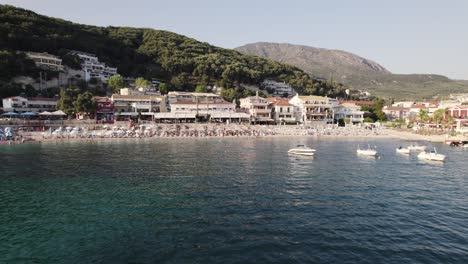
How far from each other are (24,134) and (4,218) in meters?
45.2

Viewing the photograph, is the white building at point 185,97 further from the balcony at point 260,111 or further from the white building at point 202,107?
the balcony at point 260,111

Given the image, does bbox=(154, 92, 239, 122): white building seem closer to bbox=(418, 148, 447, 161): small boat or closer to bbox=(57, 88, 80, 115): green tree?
bbox=(57, 88, 80, 115): green tree

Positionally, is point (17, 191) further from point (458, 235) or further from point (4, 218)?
point (458, 235)

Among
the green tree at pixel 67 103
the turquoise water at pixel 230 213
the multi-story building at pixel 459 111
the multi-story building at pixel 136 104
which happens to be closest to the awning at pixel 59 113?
the green tree at pixel 67 103

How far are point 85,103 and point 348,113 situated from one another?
2694 inches

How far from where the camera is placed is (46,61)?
79062mm

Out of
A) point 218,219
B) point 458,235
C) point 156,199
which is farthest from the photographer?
point 156,199

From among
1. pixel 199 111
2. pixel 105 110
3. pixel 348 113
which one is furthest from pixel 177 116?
pixel 348 113

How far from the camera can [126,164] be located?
101 feet

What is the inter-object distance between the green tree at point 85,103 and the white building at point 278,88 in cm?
6369

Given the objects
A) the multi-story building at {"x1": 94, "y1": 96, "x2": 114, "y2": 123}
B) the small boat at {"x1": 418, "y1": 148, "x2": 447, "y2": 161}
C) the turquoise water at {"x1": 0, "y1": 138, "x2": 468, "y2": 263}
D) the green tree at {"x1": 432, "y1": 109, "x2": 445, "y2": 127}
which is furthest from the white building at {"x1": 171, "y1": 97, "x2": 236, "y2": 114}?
the green tree at {"x1": 432, "y1": 109, "x2": 445, "y2": 127}

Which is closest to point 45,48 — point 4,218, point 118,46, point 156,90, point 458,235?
point 118,46

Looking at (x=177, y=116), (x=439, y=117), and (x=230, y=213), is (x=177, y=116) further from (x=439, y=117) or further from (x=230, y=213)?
(x=439, y=117)

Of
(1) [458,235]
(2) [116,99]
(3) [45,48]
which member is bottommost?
(1) [458,235]
